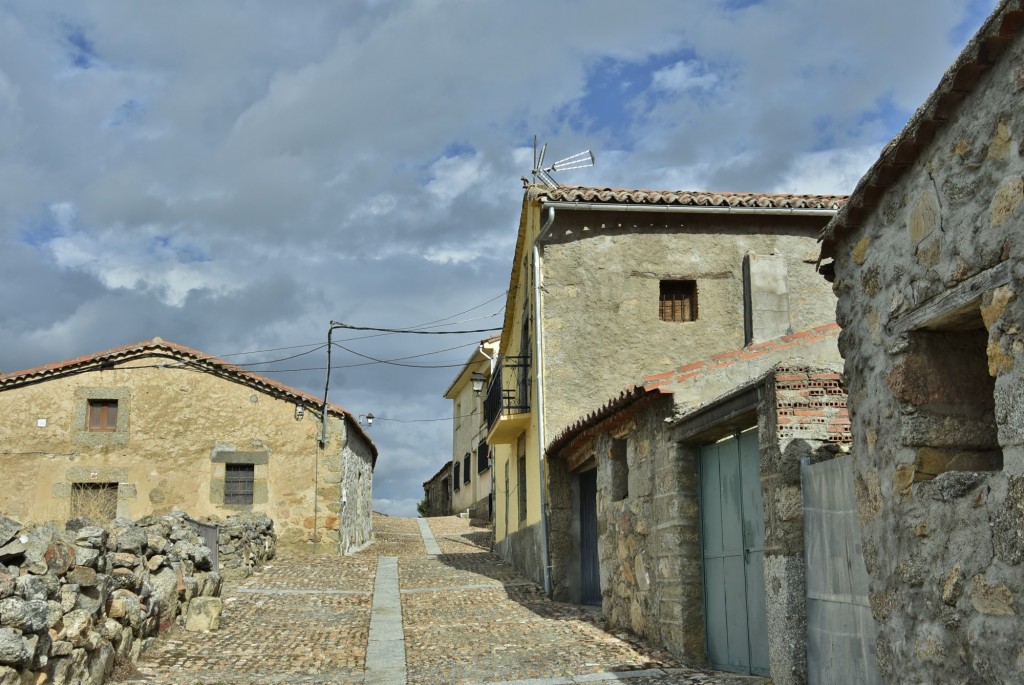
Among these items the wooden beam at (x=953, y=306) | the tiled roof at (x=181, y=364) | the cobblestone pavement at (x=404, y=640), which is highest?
the tiled roof at (x=181, y=364)

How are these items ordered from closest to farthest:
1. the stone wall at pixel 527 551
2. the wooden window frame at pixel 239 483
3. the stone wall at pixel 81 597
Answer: the stone wall at pixel 81 597 < the stone wall at pixel 527 551 < the wooden window frame at pixel 239 483

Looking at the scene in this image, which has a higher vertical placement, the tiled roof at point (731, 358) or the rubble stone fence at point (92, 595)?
the tiled roof at point (731, 358)

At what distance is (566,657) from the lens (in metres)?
8.87

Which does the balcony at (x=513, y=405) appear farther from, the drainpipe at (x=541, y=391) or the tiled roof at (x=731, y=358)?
the tiled roof at (x=731, y=358)

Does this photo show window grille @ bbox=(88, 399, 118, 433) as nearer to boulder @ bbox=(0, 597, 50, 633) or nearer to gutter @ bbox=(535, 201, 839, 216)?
gutter @ bbox=(535, 201, 839, 216)

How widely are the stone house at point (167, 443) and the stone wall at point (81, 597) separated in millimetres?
9756

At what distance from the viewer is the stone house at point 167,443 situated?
66.5 feet

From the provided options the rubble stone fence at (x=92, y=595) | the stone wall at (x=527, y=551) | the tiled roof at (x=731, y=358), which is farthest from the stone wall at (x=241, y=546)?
the tiled roof at (x=731, y=358)

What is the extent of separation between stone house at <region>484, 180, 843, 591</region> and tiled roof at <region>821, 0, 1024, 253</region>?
28.2ft

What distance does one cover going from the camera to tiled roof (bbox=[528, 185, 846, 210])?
14.0 m

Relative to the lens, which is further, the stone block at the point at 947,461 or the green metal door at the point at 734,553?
the green metal door at the point at 734,553

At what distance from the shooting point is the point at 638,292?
47.0 ft

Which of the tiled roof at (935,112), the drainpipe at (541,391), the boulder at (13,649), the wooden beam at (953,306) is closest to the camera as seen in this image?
the tiled roof at (935,112)

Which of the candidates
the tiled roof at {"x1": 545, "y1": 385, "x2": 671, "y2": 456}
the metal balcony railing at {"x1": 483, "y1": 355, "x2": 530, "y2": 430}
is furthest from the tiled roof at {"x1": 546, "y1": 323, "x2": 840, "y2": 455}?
the metal balcony railing at {"x1": 483, "y1": 355, "x2": 530, "y2": 430}
